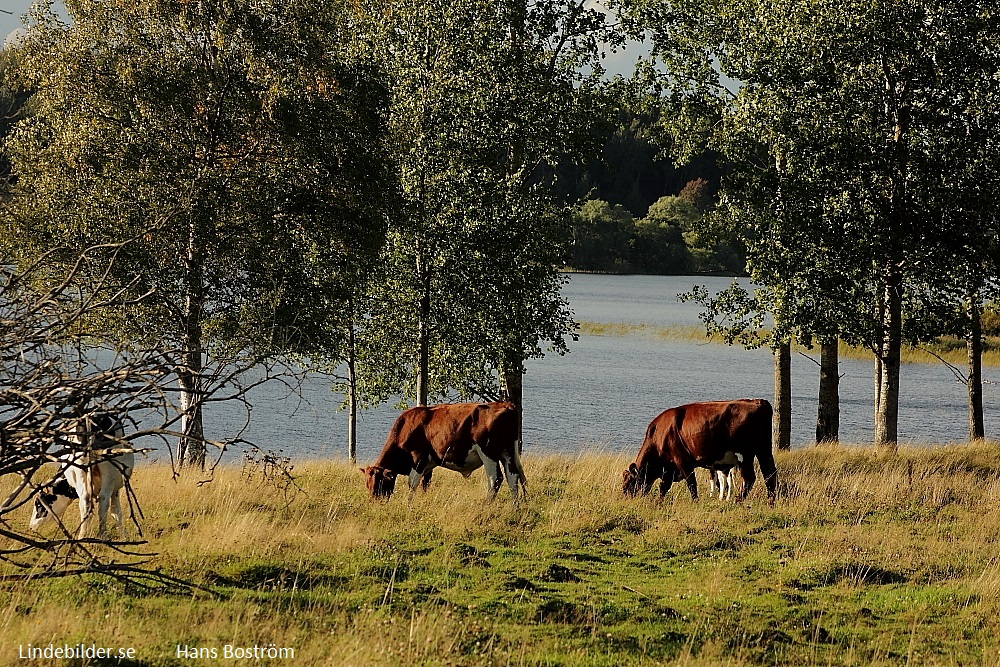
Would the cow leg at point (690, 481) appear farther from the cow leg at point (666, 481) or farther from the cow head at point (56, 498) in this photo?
the cow head at point (56, 498)

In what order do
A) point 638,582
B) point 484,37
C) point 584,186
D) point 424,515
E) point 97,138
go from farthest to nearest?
point 584,186
point 484,37
point 97,138
point 424,515
point 638,582

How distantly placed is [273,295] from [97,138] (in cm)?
418

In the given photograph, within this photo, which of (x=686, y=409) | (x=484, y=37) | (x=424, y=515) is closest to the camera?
(x=424, y=515)

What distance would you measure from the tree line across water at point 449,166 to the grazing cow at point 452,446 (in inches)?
104

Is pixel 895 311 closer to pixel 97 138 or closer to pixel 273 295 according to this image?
pixel 273 295

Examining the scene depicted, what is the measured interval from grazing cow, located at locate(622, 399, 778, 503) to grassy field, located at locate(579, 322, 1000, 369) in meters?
45.8

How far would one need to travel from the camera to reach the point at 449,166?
2214 cm

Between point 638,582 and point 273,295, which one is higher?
point 273,295

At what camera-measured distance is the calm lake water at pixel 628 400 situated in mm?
35344

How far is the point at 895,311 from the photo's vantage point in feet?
66.8

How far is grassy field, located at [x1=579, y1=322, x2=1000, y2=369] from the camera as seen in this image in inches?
2261

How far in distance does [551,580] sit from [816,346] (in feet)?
190

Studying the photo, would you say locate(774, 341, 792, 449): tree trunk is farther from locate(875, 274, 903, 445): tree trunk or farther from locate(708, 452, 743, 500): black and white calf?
locate(708, 452, 743, 500): black and white calf

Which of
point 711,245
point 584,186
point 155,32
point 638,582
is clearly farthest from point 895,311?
point 584,186
